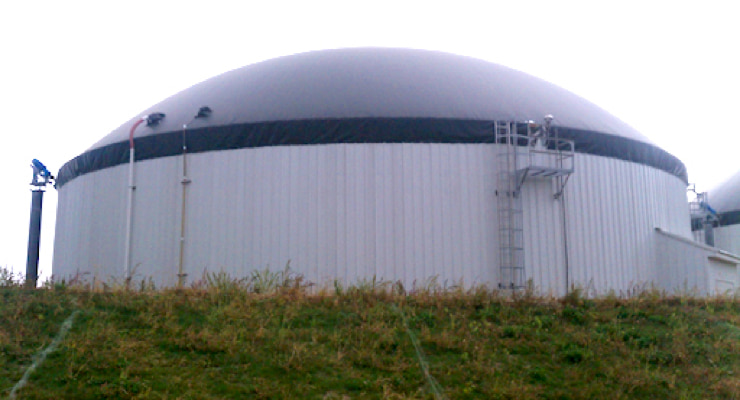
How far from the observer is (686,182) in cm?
2452

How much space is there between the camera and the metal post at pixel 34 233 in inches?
971

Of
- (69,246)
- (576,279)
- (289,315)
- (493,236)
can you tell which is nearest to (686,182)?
(576,279)

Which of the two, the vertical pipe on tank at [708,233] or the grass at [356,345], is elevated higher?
the vertical pipe on tank at [708,233]

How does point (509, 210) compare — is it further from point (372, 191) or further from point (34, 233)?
point (34, 233)

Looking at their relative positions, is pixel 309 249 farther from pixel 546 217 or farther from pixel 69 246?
pixel 69 246

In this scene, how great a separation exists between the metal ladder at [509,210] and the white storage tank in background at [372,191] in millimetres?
51

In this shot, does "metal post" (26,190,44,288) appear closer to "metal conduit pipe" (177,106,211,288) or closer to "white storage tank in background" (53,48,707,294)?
"white storage tank in background" (53,48,707,294)

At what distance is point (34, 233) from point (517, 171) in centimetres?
1545

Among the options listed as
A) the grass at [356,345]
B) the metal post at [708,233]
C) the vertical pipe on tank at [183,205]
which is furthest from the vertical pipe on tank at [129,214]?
the metal post at [708,233]

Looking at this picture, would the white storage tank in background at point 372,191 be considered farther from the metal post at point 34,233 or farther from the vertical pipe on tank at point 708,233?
the vertical pipe on tank at point 708,233

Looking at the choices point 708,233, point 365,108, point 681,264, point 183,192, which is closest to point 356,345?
point 365,108

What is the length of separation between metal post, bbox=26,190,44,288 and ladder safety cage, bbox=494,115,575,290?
14824 mm

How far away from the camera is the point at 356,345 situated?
1195 centimetres

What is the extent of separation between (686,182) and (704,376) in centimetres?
1395
